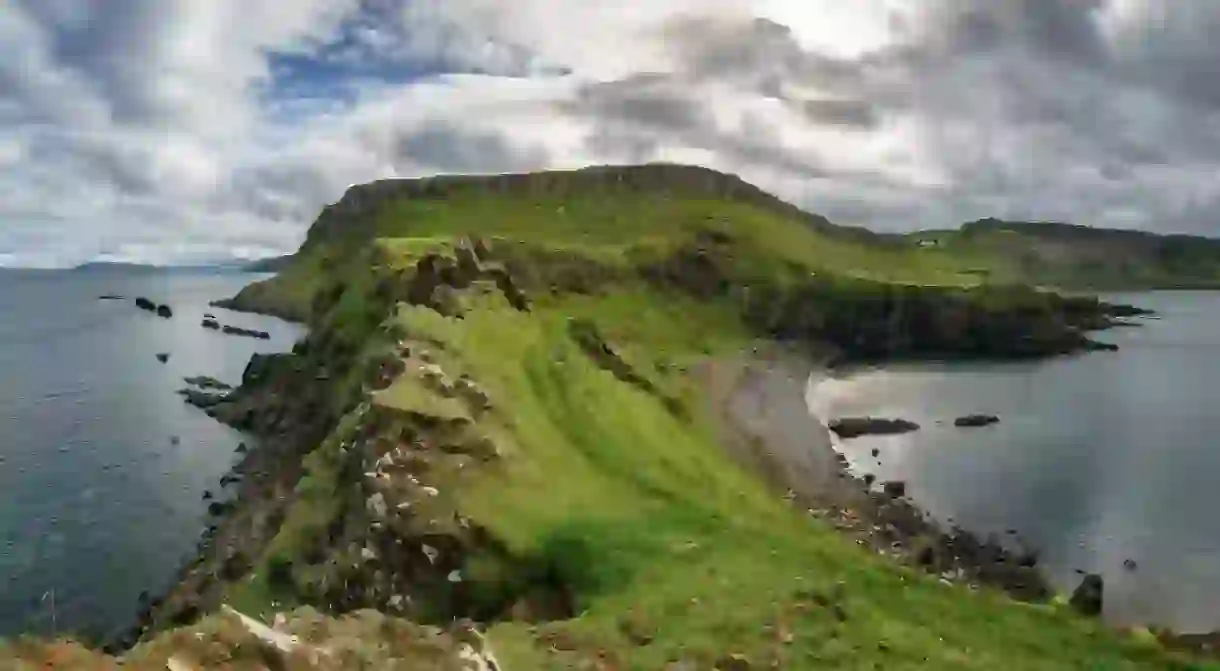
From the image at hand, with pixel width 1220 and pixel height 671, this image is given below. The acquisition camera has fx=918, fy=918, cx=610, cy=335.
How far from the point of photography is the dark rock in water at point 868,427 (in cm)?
11075

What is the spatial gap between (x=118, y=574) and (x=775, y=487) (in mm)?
49604

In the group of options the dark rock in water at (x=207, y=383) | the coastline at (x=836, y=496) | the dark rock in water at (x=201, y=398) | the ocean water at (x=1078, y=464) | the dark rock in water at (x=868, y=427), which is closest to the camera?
the coastline at (x=836, y=496)

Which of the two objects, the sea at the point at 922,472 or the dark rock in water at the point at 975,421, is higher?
the dark rock in water at the point at 975,421

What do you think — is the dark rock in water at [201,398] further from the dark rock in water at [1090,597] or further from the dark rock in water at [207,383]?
the dark rock in water at [1090,597]

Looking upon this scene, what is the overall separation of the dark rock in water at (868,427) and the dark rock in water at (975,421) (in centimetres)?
590

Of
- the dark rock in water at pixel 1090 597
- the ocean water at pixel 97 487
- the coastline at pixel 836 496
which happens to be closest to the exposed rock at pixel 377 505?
the ocean water at pixel 97 487

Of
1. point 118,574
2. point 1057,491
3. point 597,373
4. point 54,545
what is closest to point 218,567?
point 118,574

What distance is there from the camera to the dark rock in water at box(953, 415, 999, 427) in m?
116

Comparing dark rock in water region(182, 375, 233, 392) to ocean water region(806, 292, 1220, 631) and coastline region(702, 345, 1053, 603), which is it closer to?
coastline region(702, 345, 1053, 603)

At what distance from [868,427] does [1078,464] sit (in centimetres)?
2427

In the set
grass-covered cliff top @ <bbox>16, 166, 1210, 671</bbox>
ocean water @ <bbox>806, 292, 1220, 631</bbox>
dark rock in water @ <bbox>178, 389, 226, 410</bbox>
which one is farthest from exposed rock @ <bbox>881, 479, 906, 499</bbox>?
dark rock in water @ <bbox>178, 389, 226, 410</bbox>

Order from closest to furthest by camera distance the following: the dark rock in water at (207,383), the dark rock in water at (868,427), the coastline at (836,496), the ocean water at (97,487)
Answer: the ocean water at (97,487), the coastline at (836,496), the dark rock in water at (868,427), the dark rock in water at (207,383)

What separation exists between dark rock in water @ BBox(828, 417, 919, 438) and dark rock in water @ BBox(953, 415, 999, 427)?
19.3 feet


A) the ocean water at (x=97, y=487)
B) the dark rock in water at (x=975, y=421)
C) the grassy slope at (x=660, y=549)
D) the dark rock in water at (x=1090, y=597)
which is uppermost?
the grassy slope at (x=660, y=549)
